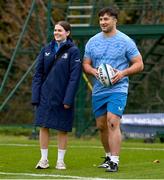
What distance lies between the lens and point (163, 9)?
22438mm

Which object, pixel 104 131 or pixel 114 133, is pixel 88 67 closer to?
pixel 104 131

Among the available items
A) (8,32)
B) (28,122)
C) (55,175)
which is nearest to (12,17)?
(8,32)

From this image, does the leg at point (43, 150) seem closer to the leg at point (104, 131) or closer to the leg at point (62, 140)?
the leg at point (62, 140)

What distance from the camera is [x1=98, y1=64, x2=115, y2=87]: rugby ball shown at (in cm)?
1163

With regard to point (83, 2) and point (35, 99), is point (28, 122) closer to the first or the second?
point (83, 2)

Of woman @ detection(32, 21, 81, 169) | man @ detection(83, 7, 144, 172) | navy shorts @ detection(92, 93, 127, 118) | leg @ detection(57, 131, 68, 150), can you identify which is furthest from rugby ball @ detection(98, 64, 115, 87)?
leg @ detection(57, 131, 68, 150)

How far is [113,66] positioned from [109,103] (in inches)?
18.9

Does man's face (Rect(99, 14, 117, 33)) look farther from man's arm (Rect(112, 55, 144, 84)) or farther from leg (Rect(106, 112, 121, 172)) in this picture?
leg (Rect(106, 112, 121, 172))

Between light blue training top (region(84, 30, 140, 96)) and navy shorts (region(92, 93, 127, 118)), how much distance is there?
0.21ft

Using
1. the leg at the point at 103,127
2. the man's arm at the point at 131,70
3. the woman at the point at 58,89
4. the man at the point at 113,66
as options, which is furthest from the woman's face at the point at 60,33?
the leg at the point at 103,127

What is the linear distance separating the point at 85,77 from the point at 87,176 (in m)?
11.5

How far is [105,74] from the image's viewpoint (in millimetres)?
11633

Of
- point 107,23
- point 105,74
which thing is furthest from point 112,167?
point 107,23

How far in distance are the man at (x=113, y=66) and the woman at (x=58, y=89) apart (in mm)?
274
